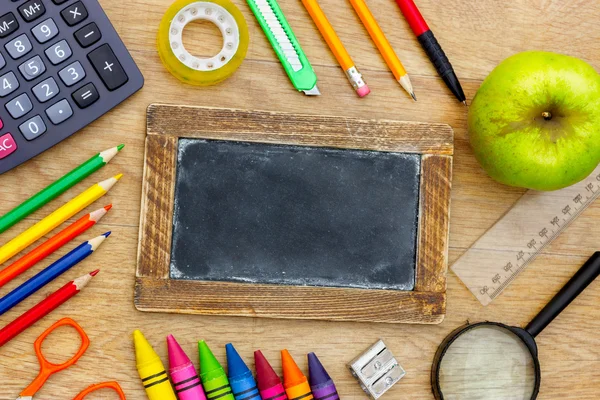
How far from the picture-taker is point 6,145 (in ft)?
2.25

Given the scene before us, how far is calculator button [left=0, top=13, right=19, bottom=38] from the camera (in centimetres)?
68

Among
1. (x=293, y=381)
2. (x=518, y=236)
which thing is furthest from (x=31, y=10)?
(x=518, y=236)

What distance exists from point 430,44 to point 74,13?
38cm

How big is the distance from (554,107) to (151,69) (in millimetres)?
418

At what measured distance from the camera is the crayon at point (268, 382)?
72cm

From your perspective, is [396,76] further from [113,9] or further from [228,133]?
[113,9]

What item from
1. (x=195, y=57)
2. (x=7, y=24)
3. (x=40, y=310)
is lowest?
(x=40, y=310)

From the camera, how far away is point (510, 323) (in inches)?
30.0

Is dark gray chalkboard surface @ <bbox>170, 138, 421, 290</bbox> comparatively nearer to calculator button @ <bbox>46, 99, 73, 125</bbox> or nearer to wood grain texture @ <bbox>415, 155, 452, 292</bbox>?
wood grain texture @ <bbox>415, 155, 452, 292</bbox>

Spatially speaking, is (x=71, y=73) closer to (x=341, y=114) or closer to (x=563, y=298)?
(x=341, y=114)

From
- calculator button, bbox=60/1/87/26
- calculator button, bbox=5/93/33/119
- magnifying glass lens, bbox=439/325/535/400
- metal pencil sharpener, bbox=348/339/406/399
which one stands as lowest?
magnifying glass lens, bbox=439/325/535/400

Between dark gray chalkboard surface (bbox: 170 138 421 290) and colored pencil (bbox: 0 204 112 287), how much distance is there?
0.09m

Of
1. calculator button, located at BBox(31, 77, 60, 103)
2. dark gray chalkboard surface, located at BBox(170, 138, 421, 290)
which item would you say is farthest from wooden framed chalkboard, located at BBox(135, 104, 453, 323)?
calculator button, located at BBox(31, 77, 60, 103)

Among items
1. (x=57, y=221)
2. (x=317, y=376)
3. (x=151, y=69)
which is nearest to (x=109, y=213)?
(x=57, y=221)
